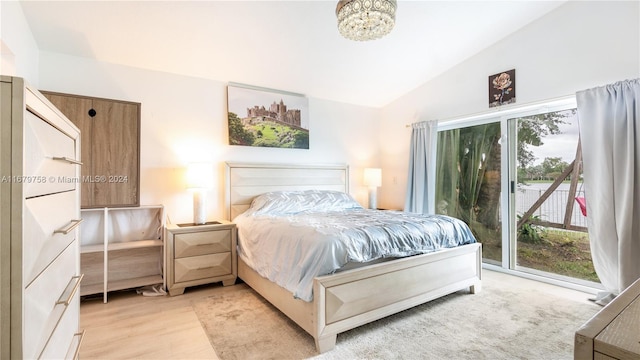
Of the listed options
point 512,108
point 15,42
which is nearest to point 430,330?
point 512,108

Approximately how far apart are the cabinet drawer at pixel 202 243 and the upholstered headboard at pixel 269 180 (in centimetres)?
49

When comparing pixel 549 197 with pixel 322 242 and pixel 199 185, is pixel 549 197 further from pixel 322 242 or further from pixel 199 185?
pixel 199 185

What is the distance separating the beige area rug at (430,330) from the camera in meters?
1.88

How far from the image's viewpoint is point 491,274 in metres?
3.47

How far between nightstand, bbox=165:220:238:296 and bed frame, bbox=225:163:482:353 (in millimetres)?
165

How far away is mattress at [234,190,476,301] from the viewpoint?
1.96 m

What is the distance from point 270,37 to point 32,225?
2.69 m

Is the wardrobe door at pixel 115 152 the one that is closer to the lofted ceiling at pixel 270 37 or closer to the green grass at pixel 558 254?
the lofted ceiling at pixel 270 37

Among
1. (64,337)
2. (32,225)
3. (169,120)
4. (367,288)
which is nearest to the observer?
(32,225)

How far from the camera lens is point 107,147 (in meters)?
2.66

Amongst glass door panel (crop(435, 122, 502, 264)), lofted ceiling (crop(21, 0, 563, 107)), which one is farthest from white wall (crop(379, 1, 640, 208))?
glass door panel (crop(435, 122, 502, 264))

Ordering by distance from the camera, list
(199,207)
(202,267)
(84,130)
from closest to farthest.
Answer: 1. (84,130)
2. (202,267)
3. (199,207)

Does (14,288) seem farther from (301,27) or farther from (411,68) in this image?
(411,68)

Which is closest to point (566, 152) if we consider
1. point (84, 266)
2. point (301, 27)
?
point (301, 27)
